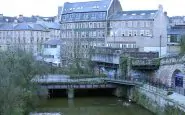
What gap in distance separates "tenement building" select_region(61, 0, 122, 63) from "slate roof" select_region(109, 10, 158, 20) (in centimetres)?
193

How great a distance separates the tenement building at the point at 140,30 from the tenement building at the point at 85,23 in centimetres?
238

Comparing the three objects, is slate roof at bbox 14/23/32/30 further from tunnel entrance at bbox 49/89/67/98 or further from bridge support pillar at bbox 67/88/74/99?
bridge support pillar at bbox 67/88/74/99

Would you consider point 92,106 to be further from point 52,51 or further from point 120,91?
point 52,51

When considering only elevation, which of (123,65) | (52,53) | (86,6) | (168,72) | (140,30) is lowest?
(168,72)

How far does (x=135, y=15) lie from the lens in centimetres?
7975

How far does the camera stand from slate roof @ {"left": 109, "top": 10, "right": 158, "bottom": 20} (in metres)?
77.9

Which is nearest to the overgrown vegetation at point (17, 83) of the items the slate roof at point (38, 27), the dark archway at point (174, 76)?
the dark archway at point (174, 76)

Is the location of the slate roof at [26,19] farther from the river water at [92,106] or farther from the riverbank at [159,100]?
the riverbank at [159,100]

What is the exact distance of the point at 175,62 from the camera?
49.0 meters

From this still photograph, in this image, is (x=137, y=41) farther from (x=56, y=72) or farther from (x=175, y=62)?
(x=175, y=62)

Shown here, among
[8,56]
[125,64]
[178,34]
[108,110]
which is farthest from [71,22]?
[8,56]

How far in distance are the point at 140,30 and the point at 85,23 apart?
1321cm

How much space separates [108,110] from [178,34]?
31.7 meters

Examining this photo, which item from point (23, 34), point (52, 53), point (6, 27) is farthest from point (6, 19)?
point (52, 53)
